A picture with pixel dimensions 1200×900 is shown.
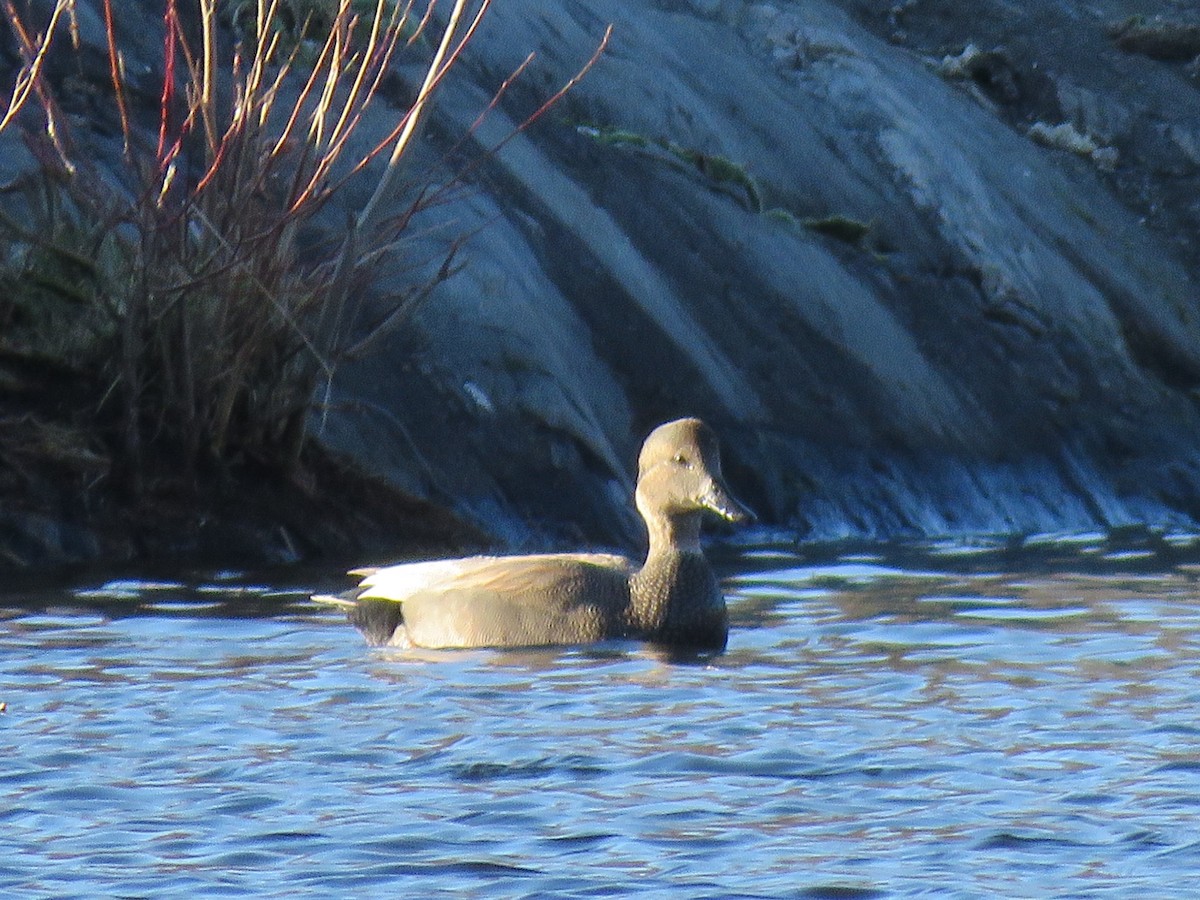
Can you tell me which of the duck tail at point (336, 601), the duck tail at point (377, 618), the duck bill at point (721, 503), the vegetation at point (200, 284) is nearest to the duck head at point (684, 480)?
the duck bill at point (721, 503)

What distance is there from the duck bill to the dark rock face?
121 inches

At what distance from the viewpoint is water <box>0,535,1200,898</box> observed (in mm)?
5645

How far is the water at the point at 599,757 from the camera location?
5645 mm

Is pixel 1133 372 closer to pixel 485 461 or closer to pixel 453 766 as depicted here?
pixel 485 461

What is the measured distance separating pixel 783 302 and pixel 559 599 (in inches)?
273

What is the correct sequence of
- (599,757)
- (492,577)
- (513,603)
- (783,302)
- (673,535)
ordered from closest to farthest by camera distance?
(599,757), (513,603), (492,577), (673,535), (783,302)

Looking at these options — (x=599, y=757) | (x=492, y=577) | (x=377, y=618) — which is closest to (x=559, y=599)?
(x=492, y=577)

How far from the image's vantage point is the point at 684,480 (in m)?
9.50

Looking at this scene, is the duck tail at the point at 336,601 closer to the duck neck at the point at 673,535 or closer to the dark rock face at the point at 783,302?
the duck neck at the point at 673,535

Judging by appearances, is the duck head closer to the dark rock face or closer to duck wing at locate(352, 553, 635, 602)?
duck wing at locate(352, 553, 635, 602)

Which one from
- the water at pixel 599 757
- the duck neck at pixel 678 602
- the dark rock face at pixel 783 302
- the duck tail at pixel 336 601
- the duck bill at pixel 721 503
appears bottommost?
the water at pixel 599 757

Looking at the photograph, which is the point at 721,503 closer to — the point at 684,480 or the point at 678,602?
the point at 684,480

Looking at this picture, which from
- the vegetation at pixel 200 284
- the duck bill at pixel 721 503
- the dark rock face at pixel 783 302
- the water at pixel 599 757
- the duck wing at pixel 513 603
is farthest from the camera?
the dark rock face at pixel 783 302

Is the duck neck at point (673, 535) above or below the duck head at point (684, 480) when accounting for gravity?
below
